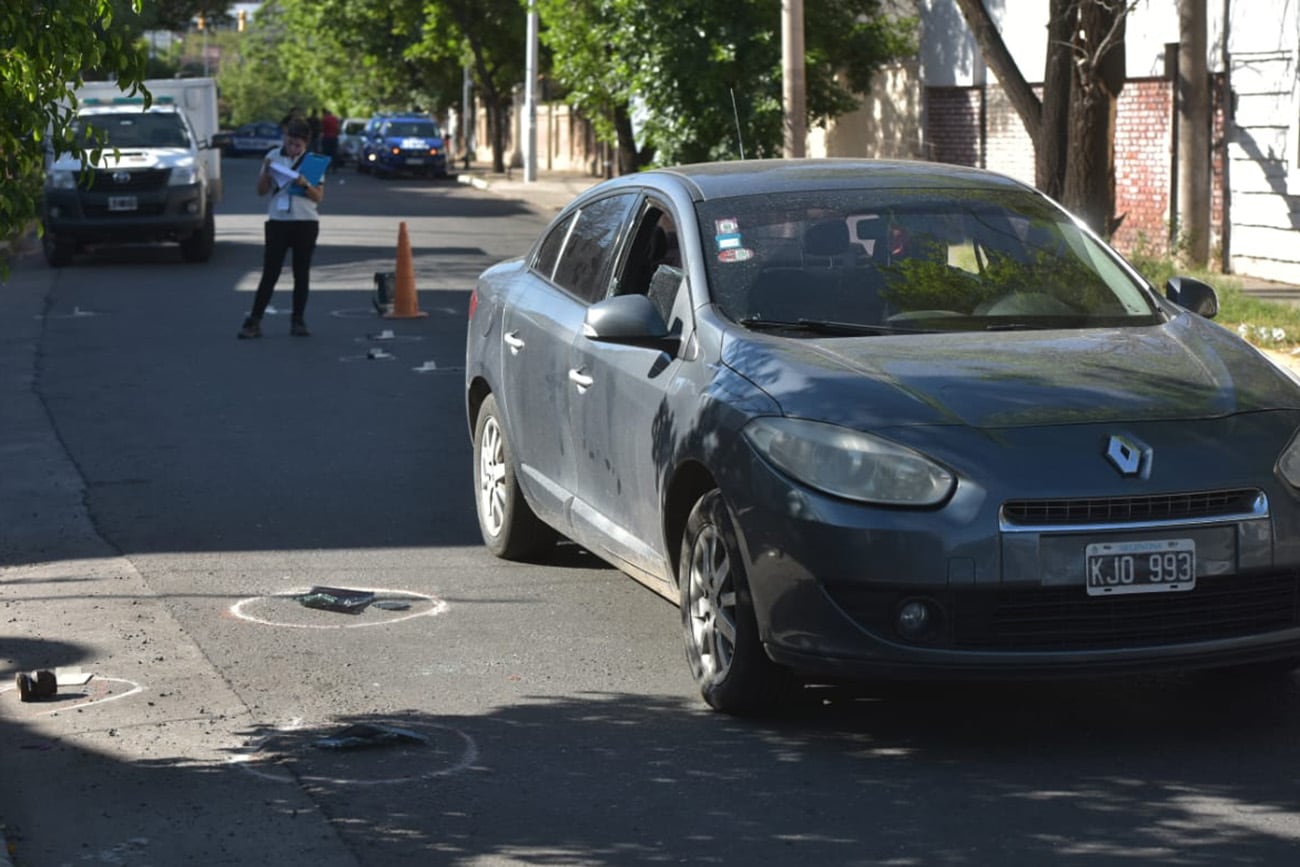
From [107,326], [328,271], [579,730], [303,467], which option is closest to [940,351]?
[579,730]

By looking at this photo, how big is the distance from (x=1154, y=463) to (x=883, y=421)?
722 mm

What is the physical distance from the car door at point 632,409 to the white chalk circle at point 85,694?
1.64m

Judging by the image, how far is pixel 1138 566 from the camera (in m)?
5.60

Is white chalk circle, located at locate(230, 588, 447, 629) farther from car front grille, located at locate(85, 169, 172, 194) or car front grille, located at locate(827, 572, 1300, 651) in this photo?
car front grille, located at locate(85, 169, 172, 194)

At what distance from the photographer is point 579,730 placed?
20.2 feet

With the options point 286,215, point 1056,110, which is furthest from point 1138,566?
point 1056,110

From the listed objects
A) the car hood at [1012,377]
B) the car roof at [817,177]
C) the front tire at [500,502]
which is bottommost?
the front tire at [500,502]

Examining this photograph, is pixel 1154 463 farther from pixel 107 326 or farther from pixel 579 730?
pixel 107 326

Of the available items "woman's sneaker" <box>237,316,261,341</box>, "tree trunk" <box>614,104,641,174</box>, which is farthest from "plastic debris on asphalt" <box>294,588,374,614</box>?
"tree trunk" <box>614,104,641,174</box>

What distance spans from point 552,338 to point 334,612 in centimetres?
128

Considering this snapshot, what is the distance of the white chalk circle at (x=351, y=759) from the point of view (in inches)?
224

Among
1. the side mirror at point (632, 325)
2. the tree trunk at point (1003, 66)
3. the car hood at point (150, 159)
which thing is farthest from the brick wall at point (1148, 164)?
the side mirror at point (632, 325)

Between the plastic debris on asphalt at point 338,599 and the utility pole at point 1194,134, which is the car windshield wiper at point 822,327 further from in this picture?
the utility pole at point 1194,134

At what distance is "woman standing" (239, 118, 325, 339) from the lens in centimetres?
1705
